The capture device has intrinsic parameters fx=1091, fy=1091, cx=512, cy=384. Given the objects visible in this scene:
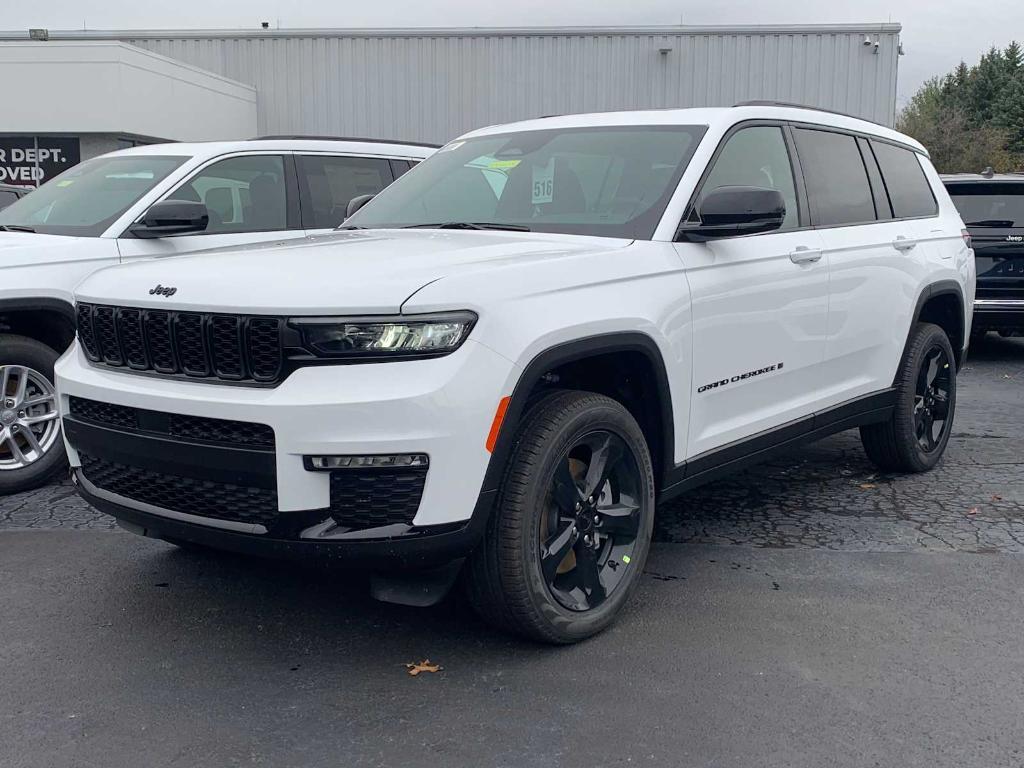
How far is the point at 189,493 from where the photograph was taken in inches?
133

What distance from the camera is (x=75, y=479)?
12.6 feet

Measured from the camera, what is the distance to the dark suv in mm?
10172

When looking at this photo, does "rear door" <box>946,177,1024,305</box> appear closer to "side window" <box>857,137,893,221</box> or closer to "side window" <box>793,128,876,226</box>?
"side window" <box>857,137,893,221</box>

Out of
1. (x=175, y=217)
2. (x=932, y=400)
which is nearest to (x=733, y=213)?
(x=932, y=400)

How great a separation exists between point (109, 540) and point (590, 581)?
2.42 metres

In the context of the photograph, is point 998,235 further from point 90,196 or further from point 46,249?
point 46,249

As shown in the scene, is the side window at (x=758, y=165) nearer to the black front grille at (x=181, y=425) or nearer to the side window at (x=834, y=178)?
the side window at (x=834, y=178)

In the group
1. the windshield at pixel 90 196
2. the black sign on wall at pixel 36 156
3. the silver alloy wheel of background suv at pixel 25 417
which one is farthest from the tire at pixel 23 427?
the black sign on wall at pixel 36 156

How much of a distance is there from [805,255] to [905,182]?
165 cm

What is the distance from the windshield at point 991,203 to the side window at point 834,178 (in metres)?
5.44

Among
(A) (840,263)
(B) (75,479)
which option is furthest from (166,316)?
(A) (840,263)

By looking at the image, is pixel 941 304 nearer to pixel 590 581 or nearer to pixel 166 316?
pixel 590 581

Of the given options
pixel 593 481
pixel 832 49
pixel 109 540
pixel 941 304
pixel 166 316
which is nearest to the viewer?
pixel 166 316

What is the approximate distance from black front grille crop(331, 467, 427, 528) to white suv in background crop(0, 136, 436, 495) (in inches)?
86.8
